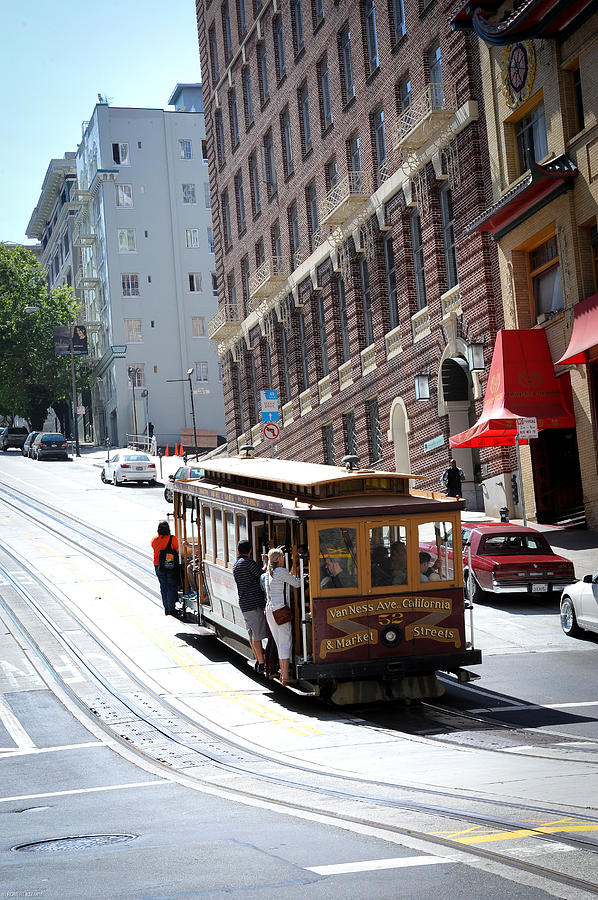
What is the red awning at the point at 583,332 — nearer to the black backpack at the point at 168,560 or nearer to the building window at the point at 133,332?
the black backpack at the point at 168,560

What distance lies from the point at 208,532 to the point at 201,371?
66.8 metres

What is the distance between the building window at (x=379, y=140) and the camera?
38.8m

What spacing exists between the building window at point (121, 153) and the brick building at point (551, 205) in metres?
58.7

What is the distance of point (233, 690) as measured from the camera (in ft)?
53.1

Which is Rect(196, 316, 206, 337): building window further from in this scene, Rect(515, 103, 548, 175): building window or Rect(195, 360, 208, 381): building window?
Rect(515, 103, 548, 175): building window

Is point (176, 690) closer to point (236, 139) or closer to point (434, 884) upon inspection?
point (434, 884)

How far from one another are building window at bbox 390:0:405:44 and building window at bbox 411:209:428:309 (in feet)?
18.6

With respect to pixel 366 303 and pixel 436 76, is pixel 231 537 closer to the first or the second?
pixel 436 76

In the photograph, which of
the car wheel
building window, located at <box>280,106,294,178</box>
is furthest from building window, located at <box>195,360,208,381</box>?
the car wheel

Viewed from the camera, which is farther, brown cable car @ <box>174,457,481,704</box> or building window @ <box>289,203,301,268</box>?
building window @ <box>289,203,301,268</box>

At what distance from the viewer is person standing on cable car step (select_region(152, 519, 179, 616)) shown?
71.4 ft

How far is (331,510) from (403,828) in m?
6.59

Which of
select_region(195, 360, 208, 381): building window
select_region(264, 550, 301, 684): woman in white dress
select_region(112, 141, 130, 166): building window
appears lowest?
select_region(264, 550, 301, 684): woman in white dress

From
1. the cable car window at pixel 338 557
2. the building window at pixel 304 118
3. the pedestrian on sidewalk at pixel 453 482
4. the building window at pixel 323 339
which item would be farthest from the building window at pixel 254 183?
the cable car window at pixel 338 557
